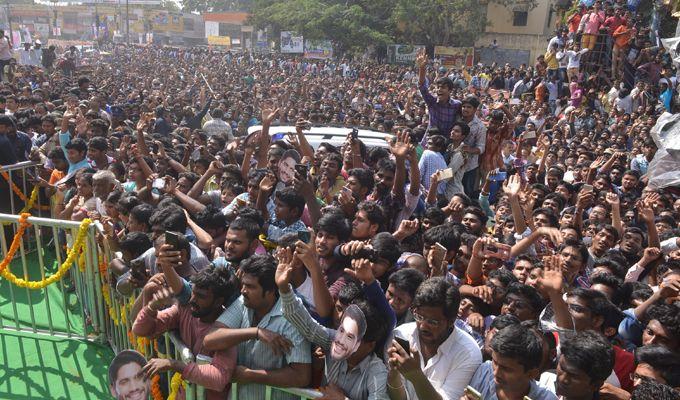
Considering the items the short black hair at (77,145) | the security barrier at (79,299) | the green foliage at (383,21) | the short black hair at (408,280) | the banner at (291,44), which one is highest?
the green foliage at (383,21)

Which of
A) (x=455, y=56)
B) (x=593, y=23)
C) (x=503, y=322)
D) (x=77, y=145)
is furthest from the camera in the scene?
(x=455, y=56)

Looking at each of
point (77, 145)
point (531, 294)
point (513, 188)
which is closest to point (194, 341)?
point (531, 294)

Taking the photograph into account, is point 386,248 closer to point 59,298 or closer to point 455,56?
point 59,298

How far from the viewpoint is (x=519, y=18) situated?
3656 cm

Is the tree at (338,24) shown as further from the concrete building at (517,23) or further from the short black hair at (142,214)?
the short black hair at (142,214)

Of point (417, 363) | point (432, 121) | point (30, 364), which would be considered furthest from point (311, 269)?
point (432, 121)

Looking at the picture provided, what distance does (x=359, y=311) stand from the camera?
257 cm

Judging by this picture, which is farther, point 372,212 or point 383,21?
point 383,21

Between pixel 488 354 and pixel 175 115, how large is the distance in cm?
1112

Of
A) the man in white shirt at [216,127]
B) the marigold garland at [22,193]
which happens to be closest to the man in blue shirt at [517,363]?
the marigold garland at [22,193]

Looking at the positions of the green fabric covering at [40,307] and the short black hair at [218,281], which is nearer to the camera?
the short black hair at [218,281]

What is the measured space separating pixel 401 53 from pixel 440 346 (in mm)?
27966

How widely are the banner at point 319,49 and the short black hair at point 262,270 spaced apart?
28.1 meters

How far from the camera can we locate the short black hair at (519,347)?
2.38 m
